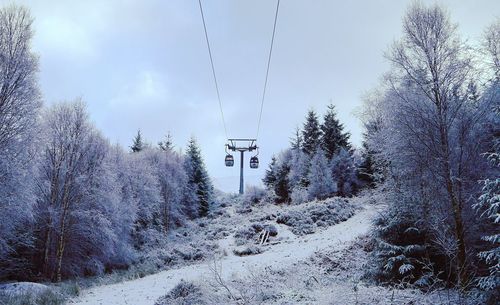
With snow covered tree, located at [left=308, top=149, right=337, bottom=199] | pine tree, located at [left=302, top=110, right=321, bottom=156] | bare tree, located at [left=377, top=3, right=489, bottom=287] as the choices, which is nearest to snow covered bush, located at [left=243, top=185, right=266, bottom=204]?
pine tree, located at [left=302, top=110, right=321, bottom=156]

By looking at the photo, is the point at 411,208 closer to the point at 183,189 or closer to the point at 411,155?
the point at 411,155

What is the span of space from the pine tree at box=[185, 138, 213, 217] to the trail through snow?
18112 mm

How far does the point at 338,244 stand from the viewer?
17656 millimetres

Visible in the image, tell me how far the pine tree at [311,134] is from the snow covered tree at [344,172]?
5.63 m

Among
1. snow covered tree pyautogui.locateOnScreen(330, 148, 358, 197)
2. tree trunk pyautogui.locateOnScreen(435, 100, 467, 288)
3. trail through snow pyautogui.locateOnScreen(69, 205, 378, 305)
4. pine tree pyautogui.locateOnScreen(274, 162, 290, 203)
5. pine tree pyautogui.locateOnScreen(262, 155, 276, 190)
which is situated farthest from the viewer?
pine tree pyautogui.locateOnScreen(262, 155, 276, 190)

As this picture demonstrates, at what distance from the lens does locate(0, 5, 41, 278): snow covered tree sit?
35.1 ft

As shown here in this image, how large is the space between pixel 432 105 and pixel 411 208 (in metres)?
3.64

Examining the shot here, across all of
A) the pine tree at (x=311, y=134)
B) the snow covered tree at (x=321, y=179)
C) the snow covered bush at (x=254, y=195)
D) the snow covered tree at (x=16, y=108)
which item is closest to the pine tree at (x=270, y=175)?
the snow covered bush at (x=254, y=195)

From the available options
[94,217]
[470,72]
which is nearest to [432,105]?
[470,72]

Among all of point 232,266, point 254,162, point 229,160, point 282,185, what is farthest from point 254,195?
point 232,266

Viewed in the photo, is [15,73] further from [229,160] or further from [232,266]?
[229,160]

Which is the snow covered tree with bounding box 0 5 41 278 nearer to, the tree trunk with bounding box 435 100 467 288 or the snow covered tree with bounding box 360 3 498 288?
the snow covered tree with bounding box 360 3 498 288

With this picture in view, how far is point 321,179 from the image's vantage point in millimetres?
33625

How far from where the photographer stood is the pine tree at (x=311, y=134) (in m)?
41.2
